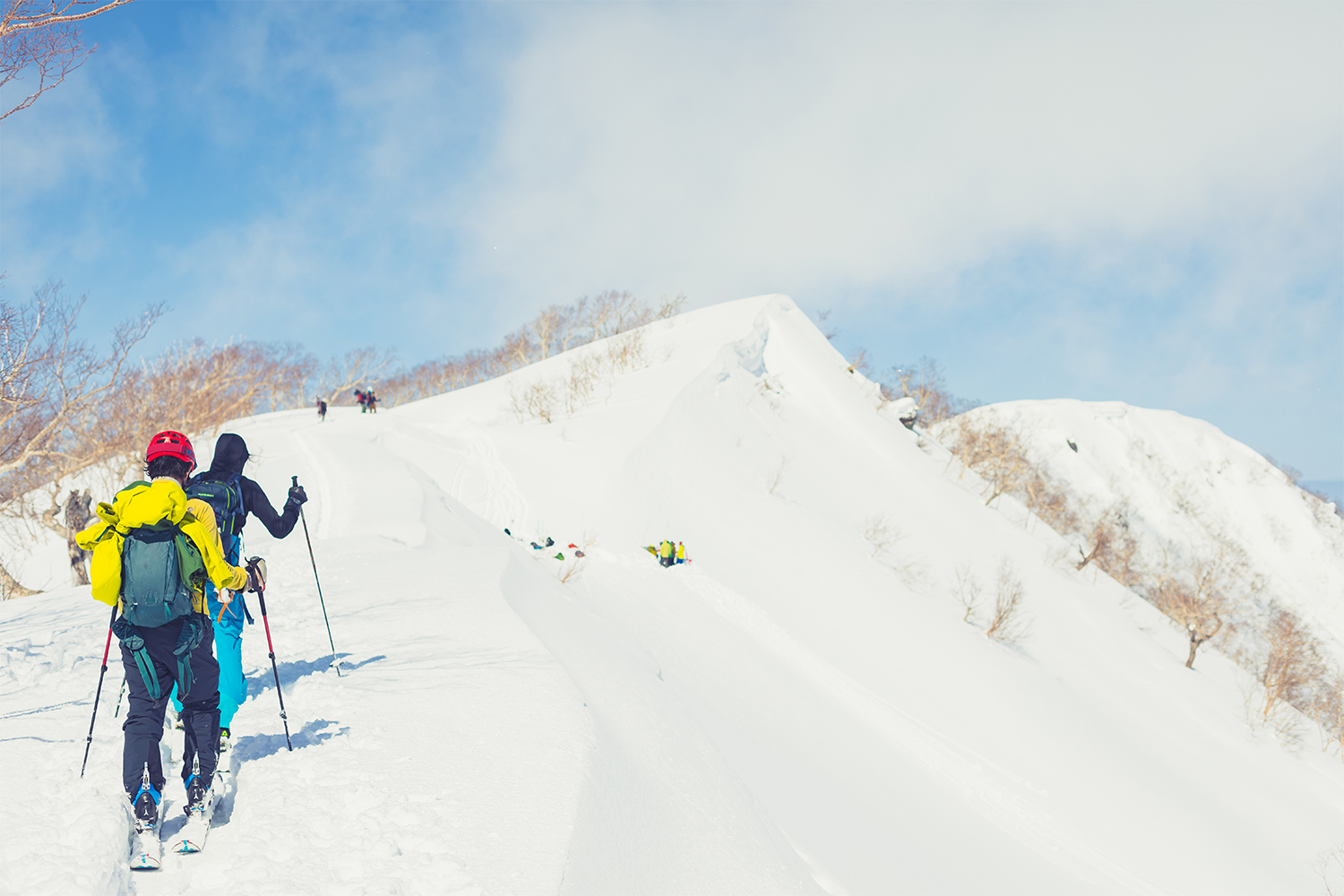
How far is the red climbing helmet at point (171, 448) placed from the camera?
10.4 ft

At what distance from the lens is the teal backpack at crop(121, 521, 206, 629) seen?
2.86 m

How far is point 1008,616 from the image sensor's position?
2108 centimetres

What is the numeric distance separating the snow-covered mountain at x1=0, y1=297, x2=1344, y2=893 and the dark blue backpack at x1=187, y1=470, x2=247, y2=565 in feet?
4.27

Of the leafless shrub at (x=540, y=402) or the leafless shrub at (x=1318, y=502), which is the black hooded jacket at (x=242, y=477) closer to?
the leafless shrub at (x=540, y=402)

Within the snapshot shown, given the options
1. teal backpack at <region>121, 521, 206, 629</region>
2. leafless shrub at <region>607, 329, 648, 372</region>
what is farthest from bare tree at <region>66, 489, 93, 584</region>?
leafless shrub at <region>607, 329, 648, 372</region>

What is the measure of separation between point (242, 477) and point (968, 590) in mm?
24398

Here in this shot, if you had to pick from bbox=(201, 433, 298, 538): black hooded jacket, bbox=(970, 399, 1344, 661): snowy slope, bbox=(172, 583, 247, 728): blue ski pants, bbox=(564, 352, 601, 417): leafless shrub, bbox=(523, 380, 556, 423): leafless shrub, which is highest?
bbox=(970, 399, 1344, 661): snowy slope

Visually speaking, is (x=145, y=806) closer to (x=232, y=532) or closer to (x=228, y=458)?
(x=232, y=532)

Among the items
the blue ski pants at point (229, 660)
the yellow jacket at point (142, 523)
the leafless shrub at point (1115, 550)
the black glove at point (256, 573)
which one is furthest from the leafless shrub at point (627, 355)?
the yellow jacket at point (142, 523)

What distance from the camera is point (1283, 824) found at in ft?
56.8

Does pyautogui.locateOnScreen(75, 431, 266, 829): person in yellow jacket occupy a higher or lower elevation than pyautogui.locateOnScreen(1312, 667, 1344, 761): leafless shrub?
higher

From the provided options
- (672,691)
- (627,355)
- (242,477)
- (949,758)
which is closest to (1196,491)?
(627,355)

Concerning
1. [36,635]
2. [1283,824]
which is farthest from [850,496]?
[36,635]

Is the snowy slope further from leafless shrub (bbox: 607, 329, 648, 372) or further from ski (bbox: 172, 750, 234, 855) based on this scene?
ski (bbox: 172, 750, 234, 855)
